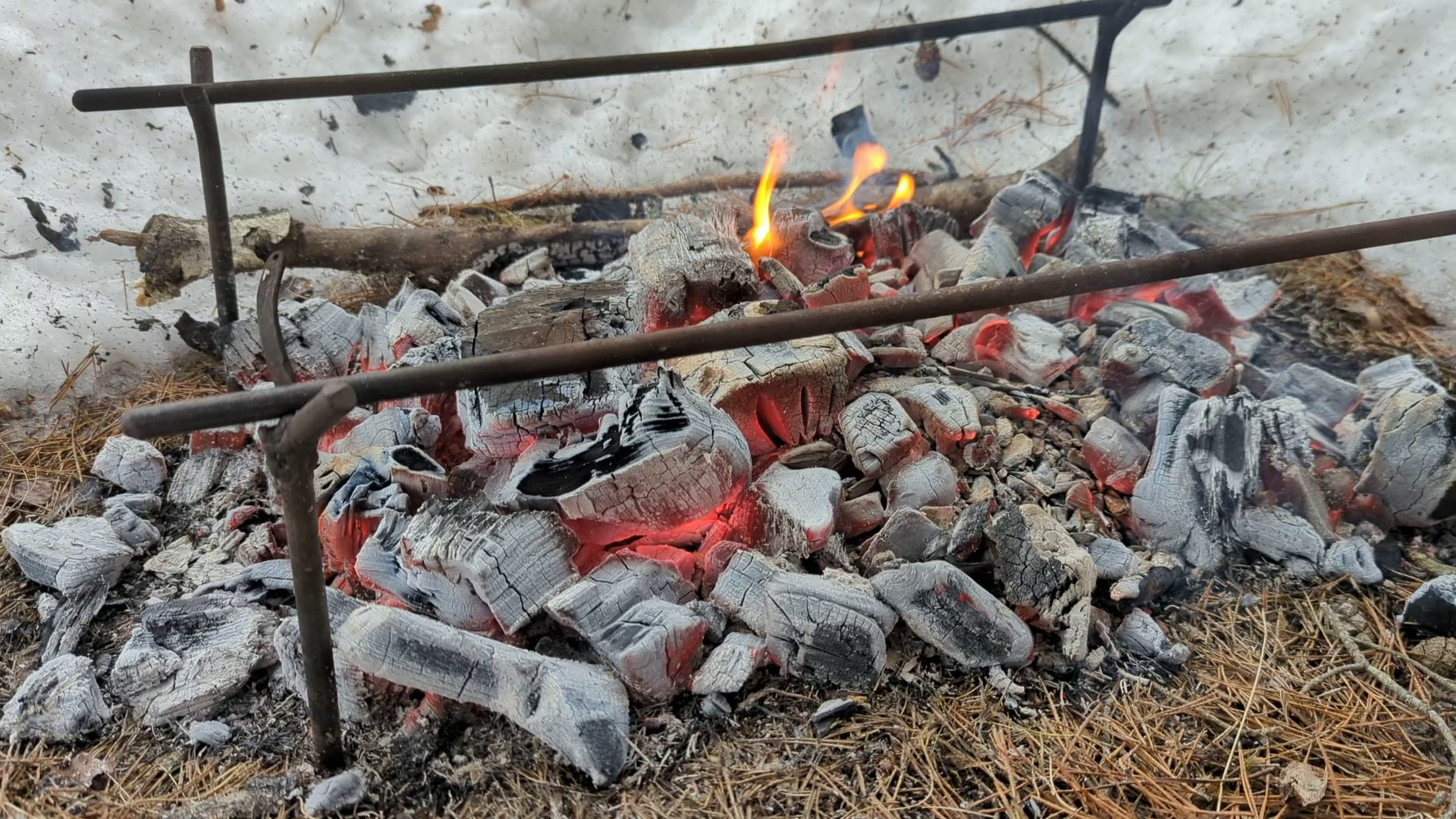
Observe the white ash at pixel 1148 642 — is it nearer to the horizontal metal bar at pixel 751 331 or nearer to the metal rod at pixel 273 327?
the horizontal metal bar at pixel 751 331

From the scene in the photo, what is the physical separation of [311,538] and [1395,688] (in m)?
2.17

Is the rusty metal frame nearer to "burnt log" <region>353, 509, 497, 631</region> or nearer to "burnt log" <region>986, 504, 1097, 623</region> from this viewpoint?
"burnt log" <region>353, 509, 497, 631</region>

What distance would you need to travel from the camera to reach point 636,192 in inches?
139

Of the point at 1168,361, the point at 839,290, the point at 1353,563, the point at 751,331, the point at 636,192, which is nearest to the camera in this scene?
the point at 751,331

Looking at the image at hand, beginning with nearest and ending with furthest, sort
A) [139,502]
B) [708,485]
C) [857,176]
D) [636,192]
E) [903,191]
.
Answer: [708,485]
[139,502]
[903,191]
[636,192]
[857,176]

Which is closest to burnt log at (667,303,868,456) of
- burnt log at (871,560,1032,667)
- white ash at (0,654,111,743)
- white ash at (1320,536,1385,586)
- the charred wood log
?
burnt log at (871,560,1032,667)

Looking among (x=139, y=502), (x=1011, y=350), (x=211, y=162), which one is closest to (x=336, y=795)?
(x=139, y=502)

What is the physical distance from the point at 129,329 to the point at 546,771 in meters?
2.35

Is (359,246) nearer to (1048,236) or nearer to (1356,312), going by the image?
(1048,236)

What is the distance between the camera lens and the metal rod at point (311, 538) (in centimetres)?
120

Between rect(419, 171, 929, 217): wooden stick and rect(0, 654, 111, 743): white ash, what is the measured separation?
226cm

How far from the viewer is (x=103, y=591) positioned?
6.61ft

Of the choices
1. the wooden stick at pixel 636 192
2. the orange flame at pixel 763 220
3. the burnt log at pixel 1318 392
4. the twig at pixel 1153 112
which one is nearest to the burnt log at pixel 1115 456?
the burnt log at pixel 1318 392

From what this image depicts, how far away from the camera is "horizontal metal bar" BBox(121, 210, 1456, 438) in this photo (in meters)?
1.20
